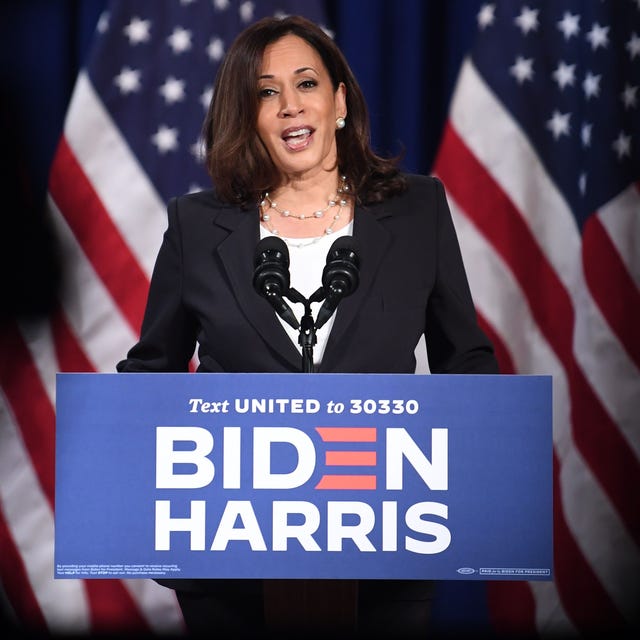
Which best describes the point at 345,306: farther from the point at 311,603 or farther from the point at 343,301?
the point at 311,603

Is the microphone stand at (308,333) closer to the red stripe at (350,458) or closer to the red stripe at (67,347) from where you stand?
the red stripe at (350,458)

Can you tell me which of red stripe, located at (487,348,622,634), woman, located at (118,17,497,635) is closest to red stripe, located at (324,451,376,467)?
woman, located at (118,17,497,635)

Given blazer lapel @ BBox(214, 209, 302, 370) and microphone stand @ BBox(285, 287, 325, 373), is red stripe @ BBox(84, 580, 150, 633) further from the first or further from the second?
microphone stand @ BBox(285, 287, 325, 373)

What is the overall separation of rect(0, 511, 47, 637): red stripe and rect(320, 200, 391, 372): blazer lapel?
1534 millimetres

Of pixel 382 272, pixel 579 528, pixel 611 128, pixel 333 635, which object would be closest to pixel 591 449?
pixel 579 528

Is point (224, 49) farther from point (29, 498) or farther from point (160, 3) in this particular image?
point (29, 498)

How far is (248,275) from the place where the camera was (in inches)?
59.3

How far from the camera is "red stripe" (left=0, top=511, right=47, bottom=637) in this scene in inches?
101

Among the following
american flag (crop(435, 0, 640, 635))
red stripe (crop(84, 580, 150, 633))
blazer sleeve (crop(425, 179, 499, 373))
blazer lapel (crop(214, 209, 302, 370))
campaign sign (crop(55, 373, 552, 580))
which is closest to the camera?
campaign sign (crop(55, 373, 552, 580))

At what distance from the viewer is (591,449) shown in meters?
2.48

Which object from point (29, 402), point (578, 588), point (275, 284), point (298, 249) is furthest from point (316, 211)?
point (578, 588)

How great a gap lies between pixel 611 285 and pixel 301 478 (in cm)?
157

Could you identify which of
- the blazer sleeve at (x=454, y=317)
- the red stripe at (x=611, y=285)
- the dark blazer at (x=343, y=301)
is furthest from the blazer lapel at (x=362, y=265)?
the red stripe at (x=611, y=285)

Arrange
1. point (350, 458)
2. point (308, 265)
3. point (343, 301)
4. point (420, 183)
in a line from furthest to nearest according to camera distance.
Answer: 1. point (420, 183)
2. point (308, 265)
3. point (343, 301)
4. point (350, 458)
